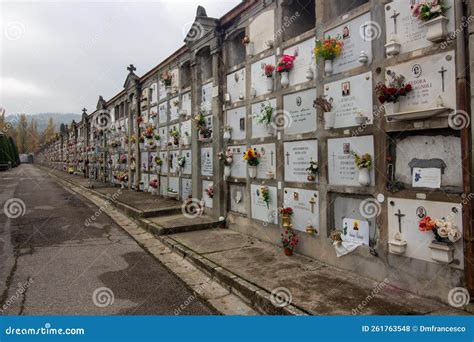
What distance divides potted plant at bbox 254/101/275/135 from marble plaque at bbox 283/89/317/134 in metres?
0.41

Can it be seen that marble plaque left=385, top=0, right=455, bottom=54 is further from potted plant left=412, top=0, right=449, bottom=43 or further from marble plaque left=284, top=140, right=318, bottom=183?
marble plaque left=284, top=140, right=318, bottom=183

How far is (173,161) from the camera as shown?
14.0m

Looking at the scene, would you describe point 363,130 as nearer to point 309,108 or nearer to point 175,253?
point 309,108

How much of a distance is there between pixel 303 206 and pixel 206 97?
5.69 m

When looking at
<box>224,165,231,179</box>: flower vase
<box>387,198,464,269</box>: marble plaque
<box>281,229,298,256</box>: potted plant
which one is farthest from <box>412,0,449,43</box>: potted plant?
<box>224,165,231,179</box>: flower vase

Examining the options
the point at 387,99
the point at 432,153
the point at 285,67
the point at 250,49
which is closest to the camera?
the point at 432,153

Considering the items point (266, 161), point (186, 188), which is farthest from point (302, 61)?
point (186, 188)

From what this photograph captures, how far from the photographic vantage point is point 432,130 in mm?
4621

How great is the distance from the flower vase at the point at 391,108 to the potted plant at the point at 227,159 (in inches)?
193

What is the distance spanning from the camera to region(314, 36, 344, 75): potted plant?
5.98 m

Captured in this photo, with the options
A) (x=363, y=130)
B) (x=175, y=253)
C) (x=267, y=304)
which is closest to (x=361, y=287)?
(x=267, y=304)

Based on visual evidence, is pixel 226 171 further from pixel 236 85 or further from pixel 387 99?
pixel 387 99

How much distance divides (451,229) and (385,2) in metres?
3.40

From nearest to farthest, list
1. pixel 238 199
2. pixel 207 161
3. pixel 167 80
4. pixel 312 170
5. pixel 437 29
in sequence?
1. pixel 437 29
2. pixel 312 170
3. pixel 238 199
4. pixel 207 161
5. pixel 167 80
